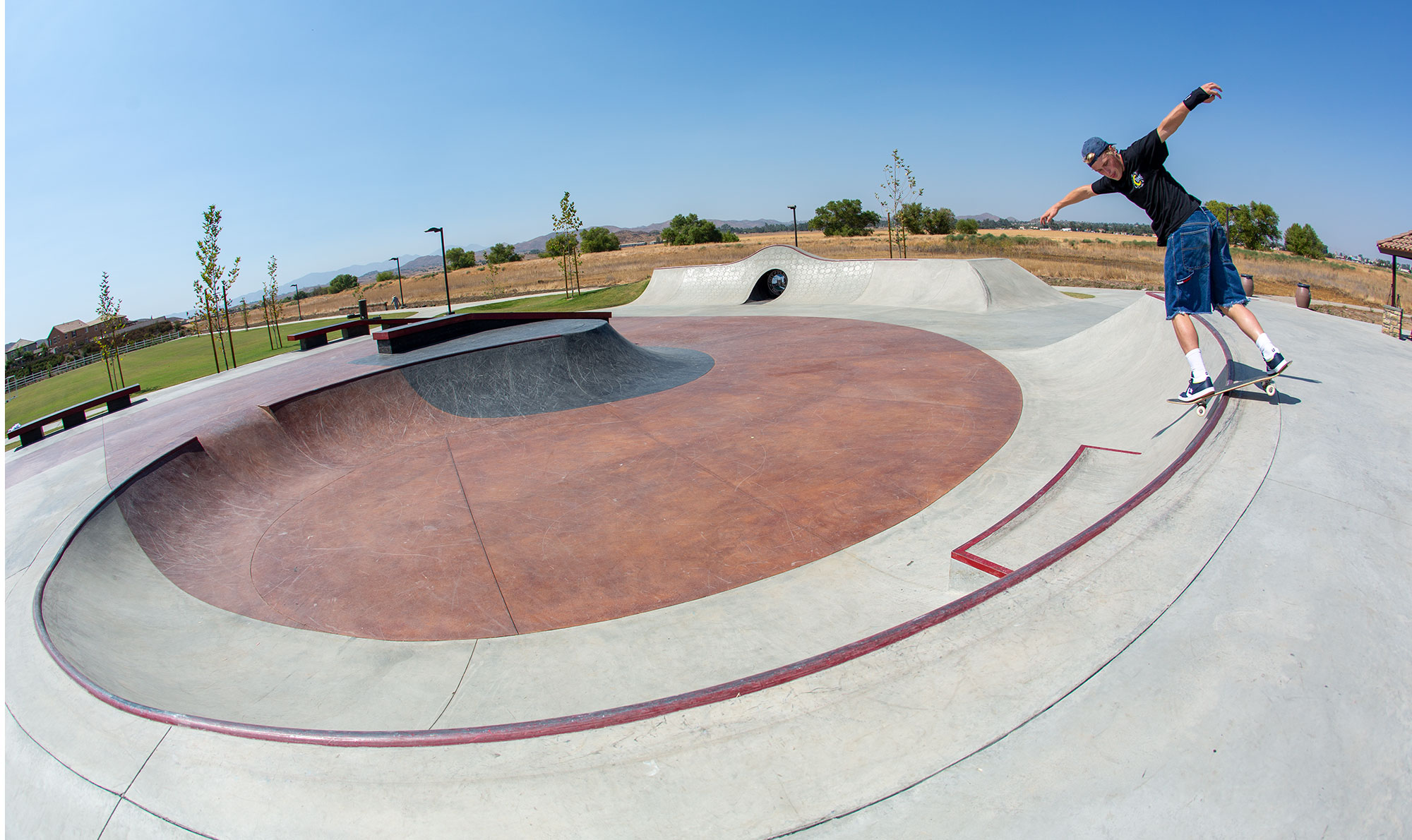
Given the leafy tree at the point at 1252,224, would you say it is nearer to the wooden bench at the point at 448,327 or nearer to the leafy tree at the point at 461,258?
the wooden bench at the point at 448,327

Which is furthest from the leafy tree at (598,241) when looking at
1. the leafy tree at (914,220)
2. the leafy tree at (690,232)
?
the leafy tree at (914,220)

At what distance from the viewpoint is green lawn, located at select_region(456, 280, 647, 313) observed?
3073 centimetres

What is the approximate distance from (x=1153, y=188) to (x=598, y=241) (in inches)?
3601

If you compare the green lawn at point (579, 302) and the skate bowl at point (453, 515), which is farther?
the green lawn at point (579, 302)

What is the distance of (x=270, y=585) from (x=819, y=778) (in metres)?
5.57

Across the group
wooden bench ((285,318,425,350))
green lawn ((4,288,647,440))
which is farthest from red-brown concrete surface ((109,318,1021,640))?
green lawn ((4,288,647,440))

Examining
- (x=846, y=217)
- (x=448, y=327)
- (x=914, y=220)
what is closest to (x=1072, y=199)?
(x=448, y=327)

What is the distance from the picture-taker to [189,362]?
32094mm

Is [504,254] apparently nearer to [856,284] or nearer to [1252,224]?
[856,284]

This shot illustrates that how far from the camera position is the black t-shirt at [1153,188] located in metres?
5.04

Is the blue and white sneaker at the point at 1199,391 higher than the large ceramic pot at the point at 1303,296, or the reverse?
the large ceramic pot at the point at 1303,296

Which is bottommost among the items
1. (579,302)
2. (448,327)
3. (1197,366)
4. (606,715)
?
(606,715)

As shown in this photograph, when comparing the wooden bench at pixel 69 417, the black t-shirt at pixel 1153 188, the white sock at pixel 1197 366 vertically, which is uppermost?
the black t-shirt at pixel 1153 188

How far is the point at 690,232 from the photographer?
286ft
